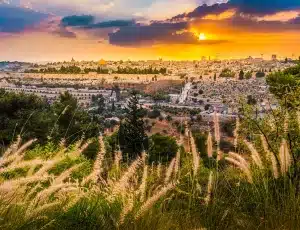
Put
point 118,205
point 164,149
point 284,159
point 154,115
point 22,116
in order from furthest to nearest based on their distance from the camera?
point 154,115 < point 22,116 < point 164,149 < point 284,159 < point 118,205

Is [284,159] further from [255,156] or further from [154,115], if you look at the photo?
[154,115]

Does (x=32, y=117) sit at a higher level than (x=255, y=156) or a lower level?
lower

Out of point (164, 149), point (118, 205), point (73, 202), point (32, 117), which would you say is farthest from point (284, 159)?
point (32, 117)

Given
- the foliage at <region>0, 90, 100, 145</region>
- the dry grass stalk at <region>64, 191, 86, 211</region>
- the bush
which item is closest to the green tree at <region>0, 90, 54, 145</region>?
the foliage at <region>0, 90, 100, 145</region>

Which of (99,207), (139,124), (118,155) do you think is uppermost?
(118,155)

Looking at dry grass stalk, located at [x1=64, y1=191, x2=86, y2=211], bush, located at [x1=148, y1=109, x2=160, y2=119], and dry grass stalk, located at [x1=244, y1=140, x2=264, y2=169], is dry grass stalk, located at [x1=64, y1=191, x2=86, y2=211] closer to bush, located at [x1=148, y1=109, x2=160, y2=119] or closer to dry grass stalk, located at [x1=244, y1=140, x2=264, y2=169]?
dry grass stalk, located at [x1=244, y1=140, x2=264, y2=169]

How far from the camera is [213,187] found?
3.95m

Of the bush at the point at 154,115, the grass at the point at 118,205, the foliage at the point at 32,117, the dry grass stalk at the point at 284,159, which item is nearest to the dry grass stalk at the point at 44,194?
the grass at the point at 118,205

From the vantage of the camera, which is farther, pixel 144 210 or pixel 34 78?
pixel 34 78

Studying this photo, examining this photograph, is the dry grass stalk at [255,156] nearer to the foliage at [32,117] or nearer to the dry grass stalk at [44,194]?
the dry grass stalk at [44,194]

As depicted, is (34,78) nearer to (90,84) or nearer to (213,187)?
(90,84)

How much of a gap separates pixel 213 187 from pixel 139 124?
32828mm

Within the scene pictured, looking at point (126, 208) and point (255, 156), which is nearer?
point (126, 208)

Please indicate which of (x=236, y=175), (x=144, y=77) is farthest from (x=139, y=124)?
(x=144, y=77)
